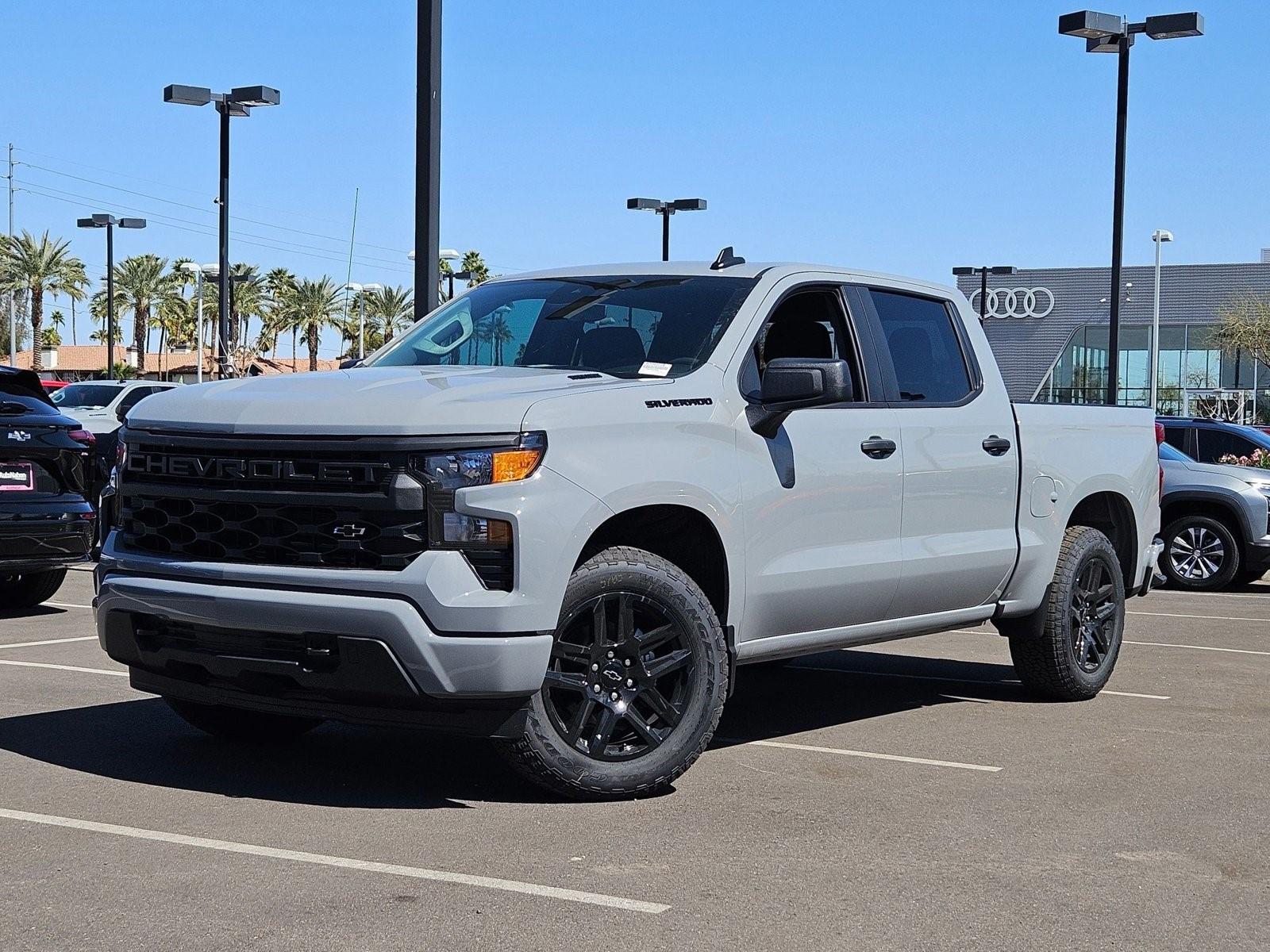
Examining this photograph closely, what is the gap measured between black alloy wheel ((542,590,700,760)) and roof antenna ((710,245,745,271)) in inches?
71.4

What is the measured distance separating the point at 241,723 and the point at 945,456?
10.4 feet

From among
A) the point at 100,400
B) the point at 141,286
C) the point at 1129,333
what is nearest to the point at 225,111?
the point at 100,400

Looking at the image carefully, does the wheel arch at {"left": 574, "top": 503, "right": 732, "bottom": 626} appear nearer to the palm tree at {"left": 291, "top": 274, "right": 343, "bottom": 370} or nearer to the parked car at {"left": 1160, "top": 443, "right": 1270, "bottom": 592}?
the parked car at {"left": 1160, "top": 443, "right": 1270, "bottom": 592}

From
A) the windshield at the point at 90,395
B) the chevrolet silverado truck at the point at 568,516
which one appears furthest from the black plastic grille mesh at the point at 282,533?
the windshield at the point at 90,395

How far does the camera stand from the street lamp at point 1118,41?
65.7 ft

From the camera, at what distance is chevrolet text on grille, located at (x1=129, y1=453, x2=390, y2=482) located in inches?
217

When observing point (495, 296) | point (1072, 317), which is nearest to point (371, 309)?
point (1072, 317)

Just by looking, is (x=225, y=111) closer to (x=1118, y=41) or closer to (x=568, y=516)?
(x=1118, y=41)

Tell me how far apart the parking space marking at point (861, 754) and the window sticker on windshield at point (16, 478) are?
5.47 metres

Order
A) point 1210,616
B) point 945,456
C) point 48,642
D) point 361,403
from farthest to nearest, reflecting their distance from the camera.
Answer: point 1210,616 < point 48,642 < point 945,456 < point 361,403

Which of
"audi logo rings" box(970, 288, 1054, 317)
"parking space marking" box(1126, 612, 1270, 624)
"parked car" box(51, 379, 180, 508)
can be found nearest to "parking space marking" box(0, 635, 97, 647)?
"parking space marking" box(1126, 612, 1270, 624)

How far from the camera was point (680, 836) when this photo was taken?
5430 millimetres

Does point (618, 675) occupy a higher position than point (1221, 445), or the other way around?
point (1221, 445)

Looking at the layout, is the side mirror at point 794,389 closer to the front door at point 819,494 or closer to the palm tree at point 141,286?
the front door at point 819,494
